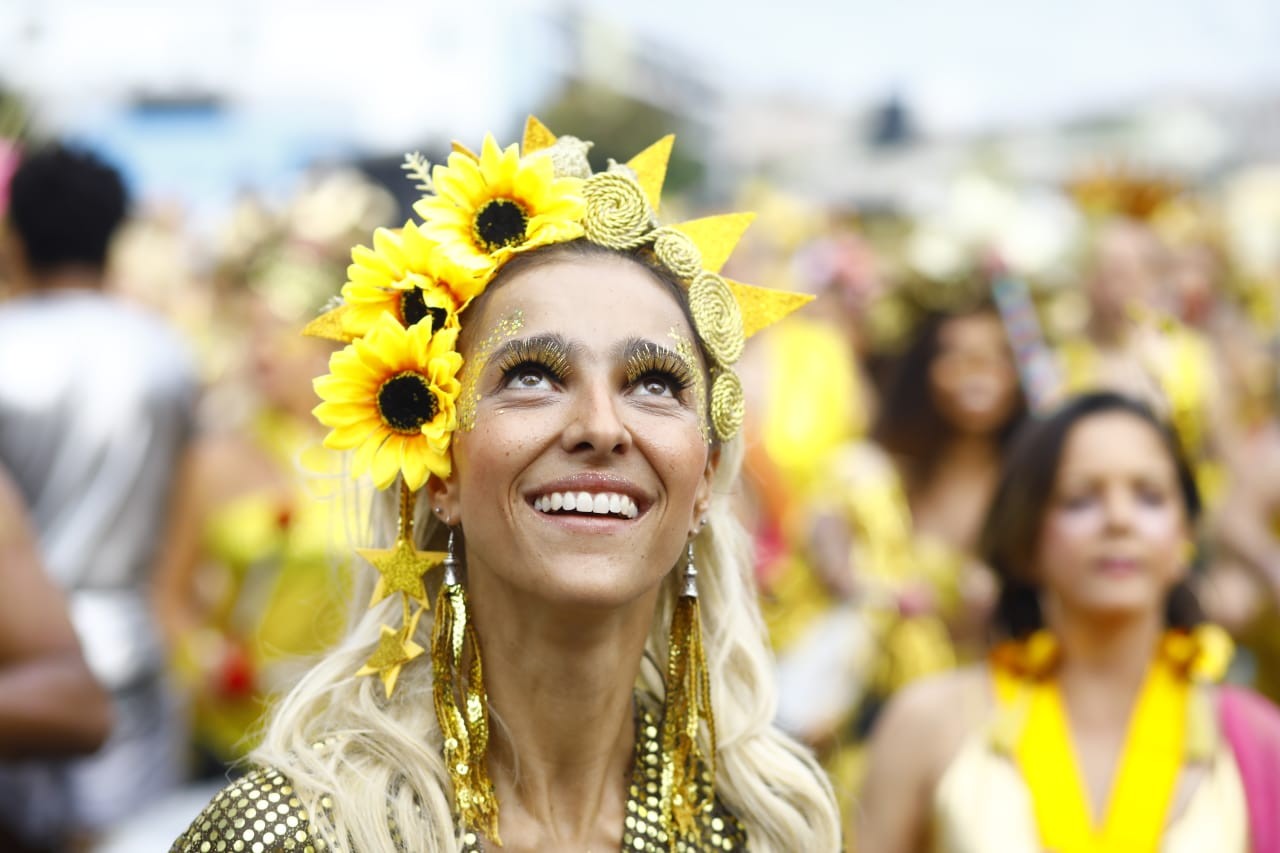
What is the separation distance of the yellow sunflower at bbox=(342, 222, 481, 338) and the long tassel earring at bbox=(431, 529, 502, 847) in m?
0.33

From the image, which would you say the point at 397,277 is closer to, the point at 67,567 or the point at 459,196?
the point at 459,196

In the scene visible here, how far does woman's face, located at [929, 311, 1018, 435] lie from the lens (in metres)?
5.86

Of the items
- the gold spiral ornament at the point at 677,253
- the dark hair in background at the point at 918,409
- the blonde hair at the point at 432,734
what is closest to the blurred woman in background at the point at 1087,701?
the blonde hair at the point at 432,734

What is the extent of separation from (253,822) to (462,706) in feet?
1.11

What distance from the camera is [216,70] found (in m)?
12.7

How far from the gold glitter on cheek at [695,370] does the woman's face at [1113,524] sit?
1.55 m

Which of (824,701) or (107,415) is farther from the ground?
(107,415)

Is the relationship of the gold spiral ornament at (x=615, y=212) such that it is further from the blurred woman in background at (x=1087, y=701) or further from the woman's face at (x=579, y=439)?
the blurred woman in background at (x=1087, y=701)

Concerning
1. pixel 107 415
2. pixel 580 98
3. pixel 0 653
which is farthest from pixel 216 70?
pixel 580 98

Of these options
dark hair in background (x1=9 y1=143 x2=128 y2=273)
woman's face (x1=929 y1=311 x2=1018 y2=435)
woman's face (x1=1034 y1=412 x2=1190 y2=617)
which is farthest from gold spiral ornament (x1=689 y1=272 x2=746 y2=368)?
woman's face (x1=929 y1=311 x2=1018 y2=435)

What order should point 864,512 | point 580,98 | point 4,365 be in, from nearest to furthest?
1. point 4,365
2. point 864,512
3. point 580,98

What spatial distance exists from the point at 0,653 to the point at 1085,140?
73.1 ft

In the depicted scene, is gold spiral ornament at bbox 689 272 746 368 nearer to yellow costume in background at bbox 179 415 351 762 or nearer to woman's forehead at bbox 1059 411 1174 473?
woman's forehead at bbox 1059 411 1174 473

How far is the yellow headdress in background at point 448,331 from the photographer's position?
7.10ft
